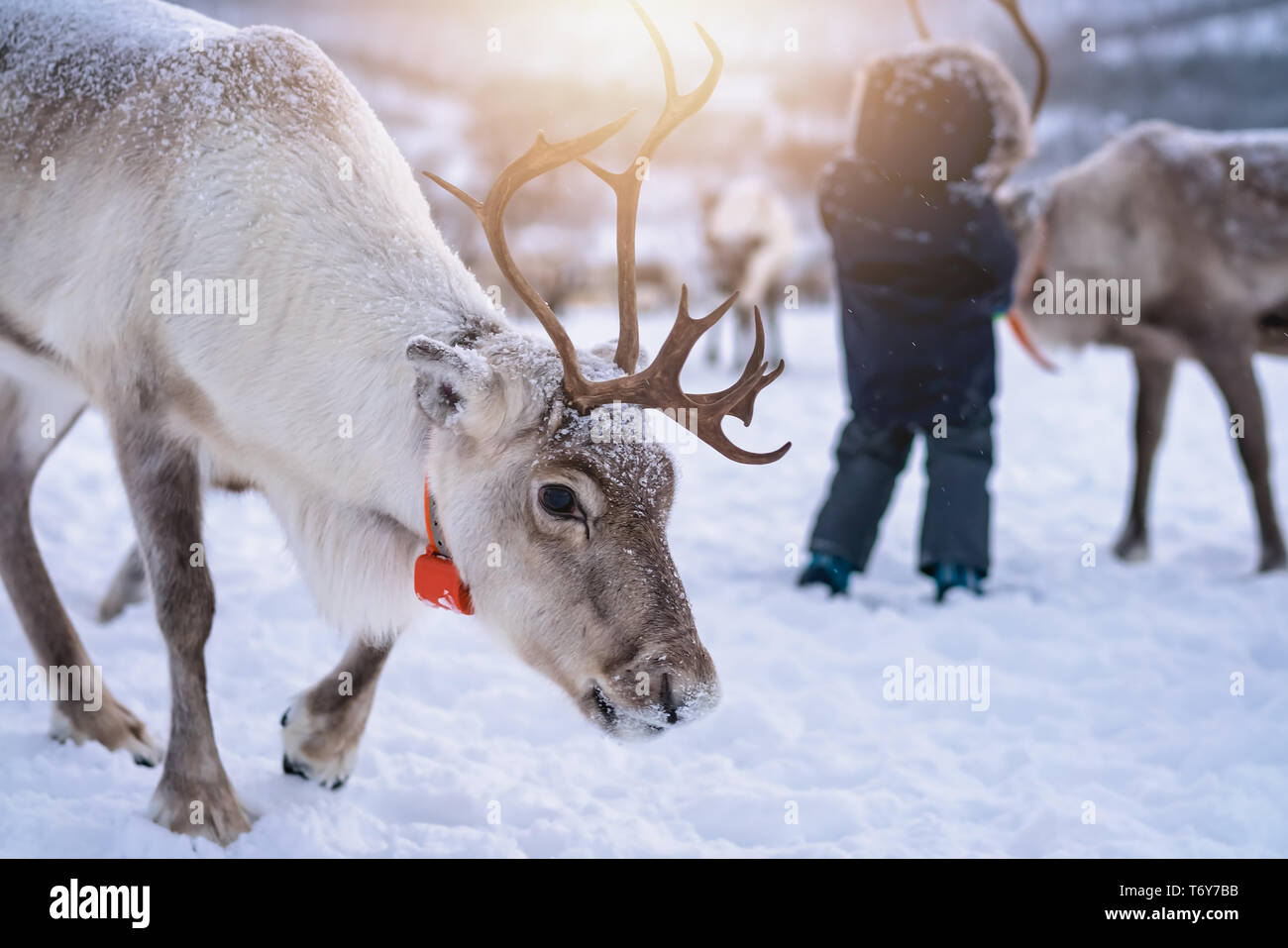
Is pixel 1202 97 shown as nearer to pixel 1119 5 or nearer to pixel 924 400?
pixel 1119 5

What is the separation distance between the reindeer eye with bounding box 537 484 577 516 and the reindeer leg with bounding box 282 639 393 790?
771 millimetres

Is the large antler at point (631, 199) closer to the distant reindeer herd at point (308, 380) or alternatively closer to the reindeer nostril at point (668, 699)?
the distant reindeer herd at point (308, 380)

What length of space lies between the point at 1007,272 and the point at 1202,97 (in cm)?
2485

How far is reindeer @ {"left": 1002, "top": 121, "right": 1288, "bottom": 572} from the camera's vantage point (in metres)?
4.61

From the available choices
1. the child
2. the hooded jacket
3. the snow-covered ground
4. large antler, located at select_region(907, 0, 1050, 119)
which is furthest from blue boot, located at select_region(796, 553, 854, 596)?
large antler, located at select_region(907, 0, 1050, 119)

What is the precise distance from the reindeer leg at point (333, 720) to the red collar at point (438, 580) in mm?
403

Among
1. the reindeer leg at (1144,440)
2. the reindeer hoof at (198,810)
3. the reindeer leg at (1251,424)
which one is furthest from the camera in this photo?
the reindeer leg at (1144,440)

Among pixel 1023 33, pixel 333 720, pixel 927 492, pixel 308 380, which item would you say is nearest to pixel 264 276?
pixel 308 380

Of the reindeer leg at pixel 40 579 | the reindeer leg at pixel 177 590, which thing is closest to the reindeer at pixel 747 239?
the reindeer leg at pixel 40 579

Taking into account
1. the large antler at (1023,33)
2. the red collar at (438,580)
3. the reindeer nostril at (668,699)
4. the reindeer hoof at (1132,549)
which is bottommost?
the reindeer hoof at (1132,549)

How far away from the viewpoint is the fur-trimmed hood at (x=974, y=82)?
391 centimetres

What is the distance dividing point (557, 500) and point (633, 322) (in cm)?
42

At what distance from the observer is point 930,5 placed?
90.4 ft

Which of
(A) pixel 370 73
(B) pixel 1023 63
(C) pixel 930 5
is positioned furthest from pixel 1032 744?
(A) pixel 370 73
